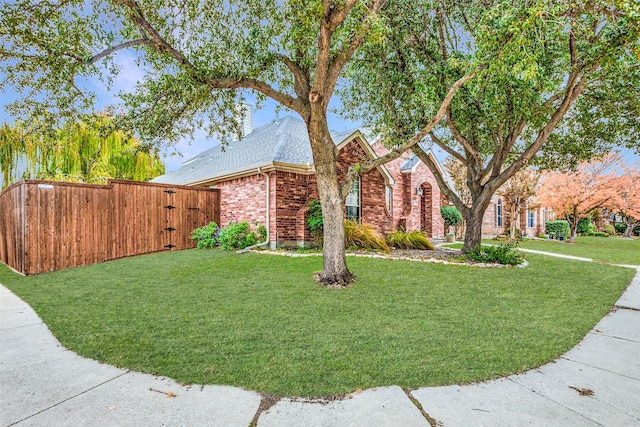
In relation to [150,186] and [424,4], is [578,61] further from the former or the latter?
[150,186]

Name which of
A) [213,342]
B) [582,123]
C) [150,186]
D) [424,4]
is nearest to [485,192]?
[582,123]

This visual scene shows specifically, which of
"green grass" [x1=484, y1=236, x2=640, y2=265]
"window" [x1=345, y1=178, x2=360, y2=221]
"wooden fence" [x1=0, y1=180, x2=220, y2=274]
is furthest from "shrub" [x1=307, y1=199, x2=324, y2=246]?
"green grass" [x1=484, y1=236, x2=640, y2=265]

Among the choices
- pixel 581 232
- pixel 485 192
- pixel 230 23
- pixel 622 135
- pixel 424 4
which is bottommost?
pixel 581 232

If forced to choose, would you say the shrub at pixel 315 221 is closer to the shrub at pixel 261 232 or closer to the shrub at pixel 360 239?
the shrub at pixel 360 239

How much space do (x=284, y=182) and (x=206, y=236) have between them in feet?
10.7

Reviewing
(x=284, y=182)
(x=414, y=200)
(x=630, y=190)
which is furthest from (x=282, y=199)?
(x=630, y=190)

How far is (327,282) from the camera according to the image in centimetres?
616

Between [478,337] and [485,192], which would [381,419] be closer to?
[478,337]

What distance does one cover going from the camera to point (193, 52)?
6.35m

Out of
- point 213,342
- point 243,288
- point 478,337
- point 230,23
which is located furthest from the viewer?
point 230,23

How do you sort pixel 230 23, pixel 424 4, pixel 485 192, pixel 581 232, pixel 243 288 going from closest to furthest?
1. pixel 243 288
2. pixel 230 23
3. pixel 424 4
4. pixel 485 192
5. pixel 581 232

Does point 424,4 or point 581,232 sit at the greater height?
point 424,4

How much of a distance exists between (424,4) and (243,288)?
8.23 meters

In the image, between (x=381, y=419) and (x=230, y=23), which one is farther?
(x=230, y=23)
